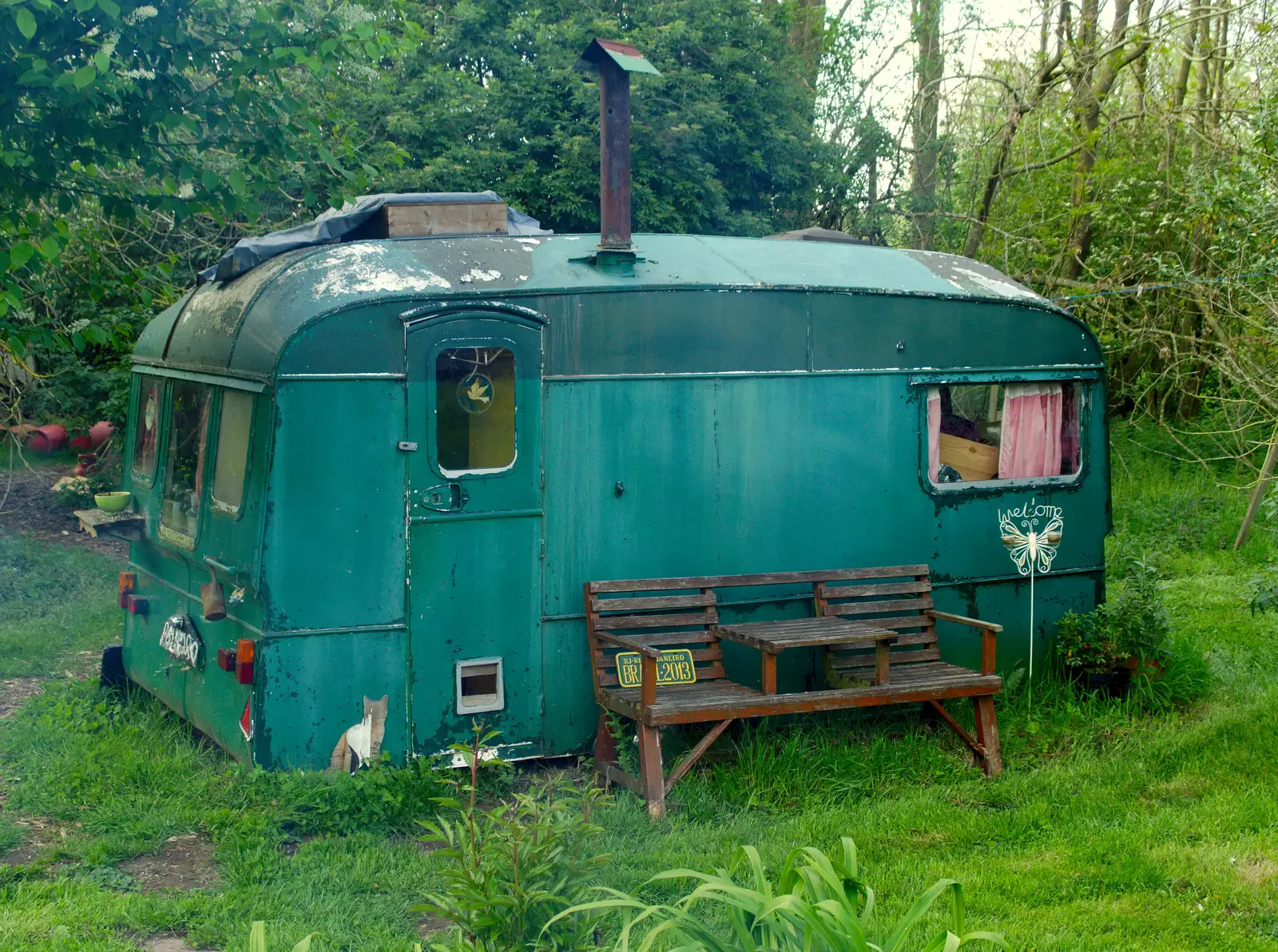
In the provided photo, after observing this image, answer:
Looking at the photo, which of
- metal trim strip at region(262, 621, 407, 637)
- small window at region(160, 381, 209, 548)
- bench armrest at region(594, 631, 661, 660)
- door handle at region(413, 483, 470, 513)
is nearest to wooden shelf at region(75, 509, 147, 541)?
small window at region(160, 381, 209, 548)

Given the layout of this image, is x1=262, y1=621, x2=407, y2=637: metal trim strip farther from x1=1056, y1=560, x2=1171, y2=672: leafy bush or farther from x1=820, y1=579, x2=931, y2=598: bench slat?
A: x1=1056, y1=560, x2=1171, y2=672: leafy bush

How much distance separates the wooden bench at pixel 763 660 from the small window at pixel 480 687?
0.50m

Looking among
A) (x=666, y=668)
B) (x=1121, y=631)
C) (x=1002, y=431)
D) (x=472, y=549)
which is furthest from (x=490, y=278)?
(x=1121, y=631)

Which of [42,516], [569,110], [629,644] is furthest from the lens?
[569,110]

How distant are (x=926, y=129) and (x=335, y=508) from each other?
13672mm

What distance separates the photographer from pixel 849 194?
1728 centimetres

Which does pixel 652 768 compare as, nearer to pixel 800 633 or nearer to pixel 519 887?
pixel 800 633

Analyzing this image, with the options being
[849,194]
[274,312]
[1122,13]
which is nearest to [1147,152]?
[1122,13]

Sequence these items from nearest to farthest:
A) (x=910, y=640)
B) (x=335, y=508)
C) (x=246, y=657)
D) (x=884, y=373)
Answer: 1. (x=246, y=657)
2. (x=335, y=508)
3. (x=910, y=640)
4. (x=884, y=373)

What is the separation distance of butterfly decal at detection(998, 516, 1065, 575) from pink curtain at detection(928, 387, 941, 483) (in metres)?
0.59

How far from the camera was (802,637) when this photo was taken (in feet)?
21.7

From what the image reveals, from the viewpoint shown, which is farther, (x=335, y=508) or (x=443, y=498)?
(x=443, y=498)

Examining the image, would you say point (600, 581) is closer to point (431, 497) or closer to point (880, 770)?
point (431, 497)

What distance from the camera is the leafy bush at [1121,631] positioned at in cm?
779
